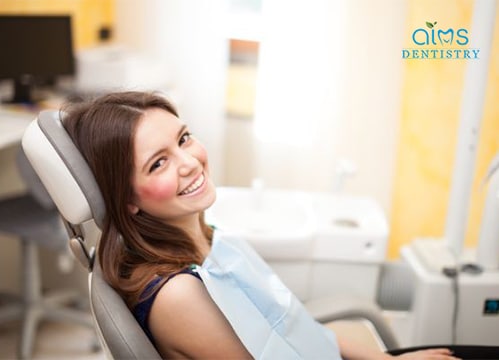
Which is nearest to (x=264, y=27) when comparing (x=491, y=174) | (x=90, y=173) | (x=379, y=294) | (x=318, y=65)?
(x=318, y=65)

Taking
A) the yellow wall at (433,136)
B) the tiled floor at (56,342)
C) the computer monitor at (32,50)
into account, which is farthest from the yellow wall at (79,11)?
the yellow wall at (433,136)

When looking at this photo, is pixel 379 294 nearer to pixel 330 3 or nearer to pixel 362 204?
pixel 362 204

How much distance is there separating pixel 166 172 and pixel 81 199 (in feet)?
0.49

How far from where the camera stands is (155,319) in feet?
3.41

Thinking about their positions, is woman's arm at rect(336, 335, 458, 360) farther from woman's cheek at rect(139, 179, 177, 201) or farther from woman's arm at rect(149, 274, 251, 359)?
woman's cheek at rect(139, 179, 177, 201)

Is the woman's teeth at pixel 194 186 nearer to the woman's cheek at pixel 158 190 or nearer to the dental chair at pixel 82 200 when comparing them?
the woman's cheek at pixel 158 190

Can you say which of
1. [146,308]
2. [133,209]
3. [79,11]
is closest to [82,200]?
[133,209]

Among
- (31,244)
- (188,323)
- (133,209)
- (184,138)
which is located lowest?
(31,244)

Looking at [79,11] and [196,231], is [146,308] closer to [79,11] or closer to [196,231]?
[196,231]

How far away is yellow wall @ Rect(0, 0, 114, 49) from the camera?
2703 millimetres

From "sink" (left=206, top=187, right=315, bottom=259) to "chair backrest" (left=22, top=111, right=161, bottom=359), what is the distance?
29.0 inches

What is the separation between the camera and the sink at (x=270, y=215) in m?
1.75

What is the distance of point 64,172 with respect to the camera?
3.29 ft

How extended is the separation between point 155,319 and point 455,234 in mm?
790
